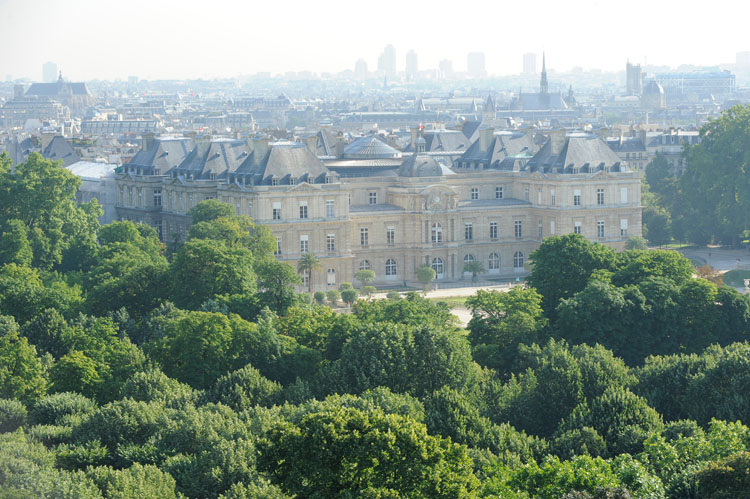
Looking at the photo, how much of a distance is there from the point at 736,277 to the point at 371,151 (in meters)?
26.6

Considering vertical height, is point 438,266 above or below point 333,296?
below

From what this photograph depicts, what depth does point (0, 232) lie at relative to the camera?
300 ft

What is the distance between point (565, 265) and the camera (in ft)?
246

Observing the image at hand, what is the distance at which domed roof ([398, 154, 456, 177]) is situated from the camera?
100250mm

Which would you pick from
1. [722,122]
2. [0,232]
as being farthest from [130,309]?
[722,122]

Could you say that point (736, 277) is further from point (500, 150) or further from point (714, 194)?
point (500, 150)

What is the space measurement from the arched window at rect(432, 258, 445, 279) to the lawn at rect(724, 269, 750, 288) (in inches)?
690

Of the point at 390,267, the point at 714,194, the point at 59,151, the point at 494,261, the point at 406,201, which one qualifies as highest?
the point at 59,151

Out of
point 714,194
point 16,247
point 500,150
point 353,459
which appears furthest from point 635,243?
point 353,459

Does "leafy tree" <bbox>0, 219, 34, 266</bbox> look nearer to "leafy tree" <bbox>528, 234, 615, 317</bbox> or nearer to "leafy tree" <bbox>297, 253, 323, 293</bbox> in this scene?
"leafy tree" <bbox>297, 253, 323, 293</bbox>

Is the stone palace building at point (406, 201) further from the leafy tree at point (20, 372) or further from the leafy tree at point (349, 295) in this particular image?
the leafy tree at point (20, 372)

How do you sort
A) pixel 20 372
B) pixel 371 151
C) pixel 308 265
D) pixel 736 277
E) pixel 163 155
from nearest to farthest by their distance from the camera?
pixel 20 372 < pixel 308 265 < pixel 736 277 < pixel 371 151 < pixel 163 155

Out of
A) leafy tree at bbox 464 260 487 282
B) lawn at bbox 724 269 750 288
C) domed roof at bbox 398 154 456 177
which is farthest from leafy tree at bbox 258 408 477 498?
domed roof at bbox 398 154 456 177

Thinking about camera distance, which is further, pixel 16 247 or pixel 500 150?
pixel 500 150
